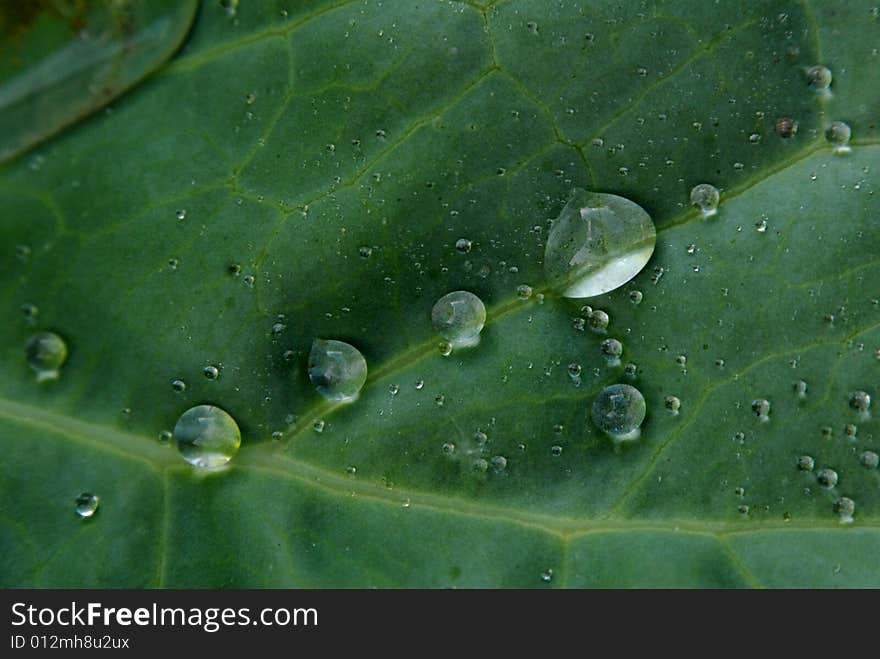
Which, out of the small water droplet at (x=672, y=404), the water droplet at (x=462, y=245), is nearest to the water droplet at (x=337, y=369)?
the water droplet at (x=462, y=245)

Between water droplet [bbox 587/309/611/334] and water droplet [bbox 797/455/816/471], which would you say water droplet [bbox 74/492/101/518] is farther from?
water droplet [bbox 797/455/816/471]

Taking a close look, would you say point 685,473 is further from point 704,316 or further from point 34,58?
point 34,58

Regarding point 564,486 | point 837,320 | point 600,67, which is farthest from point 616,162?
point 564,486

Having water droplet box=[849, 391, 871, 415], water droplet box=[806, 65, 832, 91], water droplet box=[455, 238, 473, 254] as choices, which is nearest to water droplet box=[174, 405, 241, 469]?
water droplet box=[455, 238, 473, 254]

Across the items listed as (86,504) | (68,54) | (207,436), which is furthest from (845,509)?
(68,54)

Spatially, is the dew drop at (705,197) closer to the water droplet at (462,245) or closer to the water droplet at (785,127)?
the water droplet at (785,127)

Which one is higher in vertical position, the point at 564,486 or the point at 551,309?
the point at 551,309
